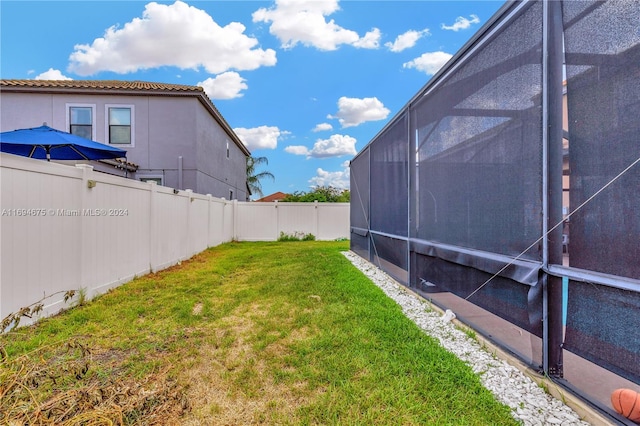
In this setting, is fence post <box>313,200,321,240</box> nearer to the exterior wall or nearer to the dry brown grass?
the exterior wall

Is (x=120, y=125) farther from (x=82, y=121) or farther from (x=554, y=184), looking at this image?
(x=554, y=184)

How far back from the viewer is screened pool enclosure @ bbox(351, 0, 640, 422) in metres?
1.58

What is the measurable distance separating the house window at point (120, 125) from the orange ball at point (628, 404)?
12.0 m

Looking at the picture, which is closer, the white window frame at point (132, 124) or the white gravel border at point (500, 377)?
the white gravel border at point (500, 377)

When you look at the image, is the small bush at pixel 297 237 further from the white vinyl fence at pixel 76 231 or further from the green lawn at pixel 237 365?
the green lawn at pixel 237 365

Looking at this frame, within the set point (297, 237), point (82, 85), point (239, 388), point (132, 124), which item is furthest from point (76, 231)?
point (297, 237)

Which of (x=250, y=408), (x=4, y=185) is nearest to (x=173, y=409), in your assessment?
(x=250, y=408)

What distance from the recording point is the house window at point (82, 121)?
10.1 m

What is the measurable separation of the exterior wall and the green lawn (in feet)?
23.3

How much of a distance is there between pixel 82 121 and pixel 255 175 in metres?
14.2

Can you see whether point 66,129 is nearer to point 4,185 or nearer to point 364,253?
point 4,185

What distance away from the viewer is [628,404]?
60.9 inches

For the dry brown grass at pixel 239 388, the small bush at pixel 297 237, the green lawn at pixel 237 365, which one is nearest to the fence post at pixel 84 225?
the green lawn at pixel 237 365

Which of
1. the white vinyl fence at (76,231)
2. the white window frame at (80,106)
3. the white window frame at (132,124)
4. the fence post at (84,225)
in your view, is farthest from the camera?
the white window frame at (132,124)
